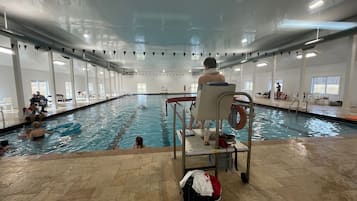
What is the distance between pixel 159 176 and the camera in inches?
72.1

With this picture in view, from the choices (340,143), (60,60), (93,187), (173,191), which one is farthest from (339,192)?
(60,60)

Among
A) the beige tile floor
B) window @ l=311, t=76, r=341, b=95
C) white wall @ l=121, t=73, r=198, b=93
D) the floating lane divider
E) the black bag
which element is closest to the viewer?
the black bag

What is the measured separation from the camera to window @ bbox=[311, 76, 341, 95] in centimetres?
852

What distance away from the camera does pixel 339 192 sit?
152 cm

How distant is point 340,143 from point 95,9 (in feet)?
19.7

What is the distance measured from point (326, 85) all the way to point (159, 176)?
11.4 metres

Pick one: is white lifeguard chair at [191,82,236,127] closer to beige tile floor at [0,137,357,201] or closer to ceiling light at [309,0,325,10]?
beige tile floor at [0,137,357,201]

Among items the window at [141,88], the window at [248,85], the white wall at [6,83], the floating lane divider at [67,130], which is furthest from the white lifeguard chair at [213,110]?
the window at [141,88]

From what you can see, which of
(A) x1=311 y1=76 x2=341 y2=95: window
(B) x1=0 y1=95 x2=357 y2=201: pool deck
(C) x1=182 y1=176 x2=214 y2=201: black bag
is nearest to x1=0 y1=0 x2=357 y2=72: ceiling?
(B) x1=0 y1=95 x2=357 y2=201: pool deck

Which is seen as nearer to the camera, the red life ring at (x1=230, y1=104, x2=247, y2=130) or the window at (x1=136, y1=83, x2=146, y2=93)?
the red life ring at (x1=230, y1=104, x2=247, y2=130)

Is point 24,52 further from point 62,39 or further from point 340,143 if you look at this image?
point 340,143

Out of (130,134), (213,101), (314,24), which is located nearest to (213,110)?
(213,101)

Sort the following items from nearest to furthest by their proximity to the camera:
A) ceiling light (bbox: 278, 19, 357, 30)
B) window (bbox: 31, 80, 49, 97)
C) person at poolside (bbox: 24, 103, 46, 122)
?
1. ceiling light (bbox: 278, 19, 357, 30)
2. person at poolside (bbox: 24, 103, 46, 122)
3. window (bbox: 31, 80, 49, 97)

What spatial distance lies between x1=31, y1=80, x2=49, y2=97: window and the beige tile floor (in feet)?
32.7
